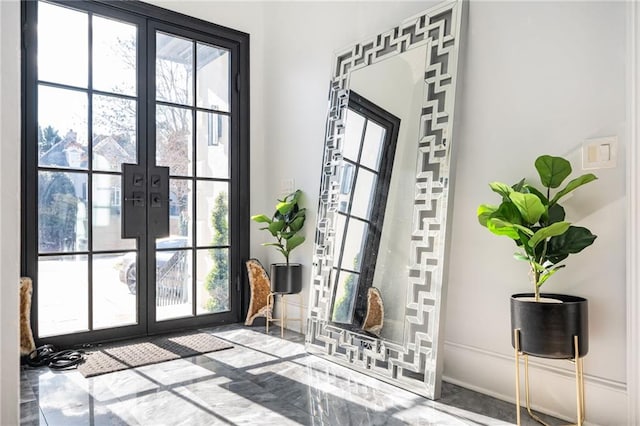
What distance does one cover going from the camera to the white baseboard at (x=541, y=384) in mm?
1723

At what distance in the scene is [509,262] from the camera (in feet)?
6.72

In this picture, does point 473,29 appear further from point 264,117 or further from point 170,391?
point 170,391

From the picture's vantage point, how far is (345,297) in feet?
8.64

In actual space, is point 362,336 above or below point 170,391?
above

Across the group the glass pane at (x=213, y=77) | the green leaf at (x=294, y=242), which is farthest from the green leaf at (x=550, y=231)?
the glass pane at (x=213, y=77)

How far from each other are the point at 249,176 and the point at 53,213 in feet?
4.68

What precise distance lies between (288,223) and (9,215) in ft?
6.30

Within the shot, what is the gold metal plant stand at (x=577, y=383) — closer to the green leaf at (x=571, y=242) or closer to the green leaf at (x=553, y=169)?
the green leaf at (x=571, y=242)

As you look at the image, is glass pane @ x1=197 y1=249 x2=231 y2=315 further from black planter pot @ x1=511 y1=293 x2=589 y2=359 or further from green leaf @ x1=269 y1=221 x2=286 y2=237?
black planter pot @ x1=511 y1=293 x2=589 y2=359

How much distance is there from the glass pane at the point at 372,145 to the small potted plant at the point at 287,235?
0.76 meters

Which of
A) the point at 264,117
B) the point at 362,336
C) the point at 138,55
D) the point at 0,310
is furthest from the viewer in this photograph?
→ the point at 264,117

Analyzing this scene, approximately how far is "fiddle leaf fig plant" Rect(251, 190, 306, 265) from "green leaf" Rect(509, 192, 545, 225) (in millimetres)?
1700

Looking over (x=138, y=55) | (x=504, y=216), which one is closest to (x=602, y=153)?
(x=504, y=216)

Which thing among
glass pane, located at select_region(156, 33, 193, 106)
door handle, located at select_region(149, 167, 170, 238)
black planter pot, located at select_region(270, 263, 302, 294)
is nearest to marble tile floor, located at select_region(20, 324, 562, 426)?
black planter pot, located at select_region(270, 263, 302, 294)
